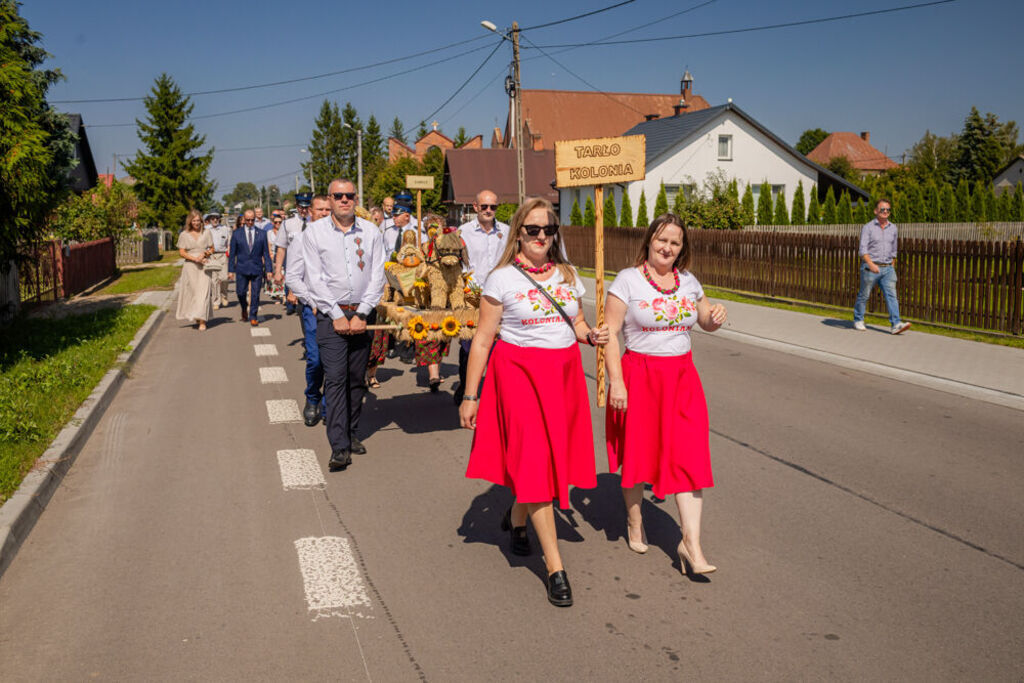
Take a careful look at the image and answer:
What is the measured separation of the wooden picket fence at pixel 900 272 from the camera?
1252 cm

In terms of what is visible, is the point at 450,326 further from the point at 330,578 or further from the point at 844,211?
the point at 844,211

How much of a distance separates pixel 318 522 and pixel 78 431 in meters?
3.02

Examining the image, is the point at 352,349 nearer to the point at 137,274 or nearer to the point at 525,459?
the point at 525,459

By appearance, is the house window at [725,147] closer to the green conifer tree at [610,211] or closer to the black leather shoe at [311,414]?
the green conifer tree at [610,211]

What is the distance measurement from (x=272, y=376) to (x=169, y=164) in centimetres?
6185

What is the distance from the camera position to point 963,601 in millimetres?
4078

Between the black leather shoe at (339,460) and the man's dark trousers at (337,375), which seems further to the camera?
the man's dark trousers at (337,375)

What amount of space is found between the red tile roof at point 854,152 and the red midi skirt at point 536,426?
118 metres

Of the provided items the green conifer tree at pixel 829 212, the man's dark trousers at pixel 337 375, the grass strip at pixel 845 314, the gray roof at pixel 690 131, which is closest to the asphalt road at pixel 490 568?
the man's dark trousers at pixel 337 375

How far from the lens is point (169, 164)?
66062 mm

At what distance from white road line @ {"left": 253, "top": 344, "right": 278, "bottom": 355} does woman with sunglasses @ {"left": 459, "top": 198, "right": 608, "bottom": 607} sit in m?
8.50

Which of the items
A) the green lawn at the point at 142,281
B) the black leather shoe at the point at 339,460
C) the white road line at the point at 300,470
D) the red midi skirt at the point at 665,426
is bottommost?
the white road line at the point at 300,470

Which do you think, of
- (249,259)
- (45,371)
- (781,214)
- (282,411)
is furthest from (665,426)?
(781,214)

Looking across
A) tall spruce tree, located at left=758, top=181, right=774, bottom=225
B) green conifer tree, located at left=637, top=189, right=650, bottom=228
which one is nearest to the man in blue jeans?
green conifer tree, located at left=637, top=189, right=650, bottom=228
